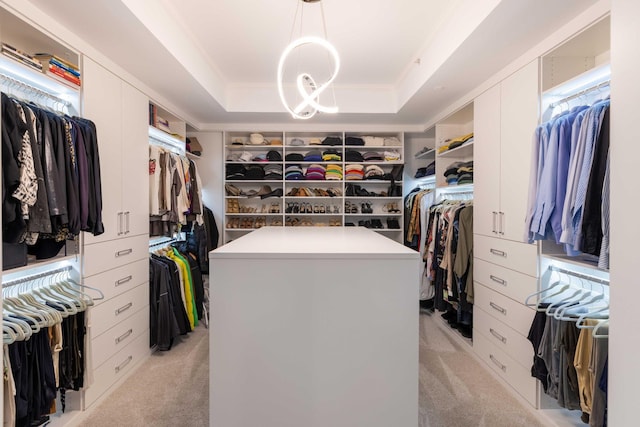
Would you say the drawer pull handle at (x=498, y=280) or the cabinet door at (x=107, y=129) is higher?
the cabinet door at (x=107, y=129)

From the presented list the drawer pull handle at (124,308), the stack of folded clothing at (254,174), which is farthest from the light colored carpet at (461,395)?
the stack of folded clothing at (254,174)

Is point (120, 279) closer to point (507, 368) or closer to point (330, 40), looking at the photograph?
point (330, 40)

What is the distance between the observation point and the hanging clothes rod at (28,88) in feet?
5.50

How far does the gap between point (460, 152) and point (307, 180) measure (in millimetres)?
1805

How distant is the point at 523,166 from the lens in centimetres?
216

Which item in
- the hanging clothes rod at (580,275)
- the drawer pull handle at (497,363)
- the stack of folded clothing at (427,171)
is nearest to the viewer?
the hanging clothes rod at (580,275)

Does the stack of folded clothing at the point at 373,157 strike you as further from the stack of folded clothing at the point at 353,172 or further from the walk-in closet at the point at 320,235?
the walk-in closet at the point at 320,235

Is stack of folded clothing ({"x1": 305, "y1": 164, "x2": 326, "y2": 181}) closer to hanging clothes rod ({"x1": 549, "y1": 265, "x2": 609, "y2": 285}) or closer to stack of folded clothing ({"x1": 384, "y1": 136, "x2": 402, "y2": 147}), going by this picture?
stack of folded clothing ({"x1": 384, "y1": 136, "x2": 402, "y2": 147})

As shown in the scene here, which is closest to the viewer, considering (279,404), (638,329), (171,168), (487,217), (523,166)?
(638,329)

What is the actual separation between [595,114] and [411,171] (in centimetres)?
A: 296

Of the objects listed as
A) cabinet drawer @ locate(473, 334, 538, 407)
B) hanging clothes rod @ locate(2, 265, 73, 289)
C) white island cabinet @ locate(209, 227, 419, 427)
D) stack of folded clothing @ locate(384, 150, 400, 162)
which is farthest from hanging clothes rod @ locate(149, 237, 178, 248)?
cabinet drawer @ locate(473, 334, 538, 407)

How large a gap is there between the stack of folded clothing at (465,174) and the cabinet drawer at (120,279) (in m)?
2.92

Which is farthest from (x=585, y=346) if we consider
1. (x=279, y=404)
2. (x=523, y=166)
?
(x=279, y=404)

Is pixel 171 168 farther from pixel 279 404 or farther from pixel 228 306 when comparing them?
pixel 279 404
